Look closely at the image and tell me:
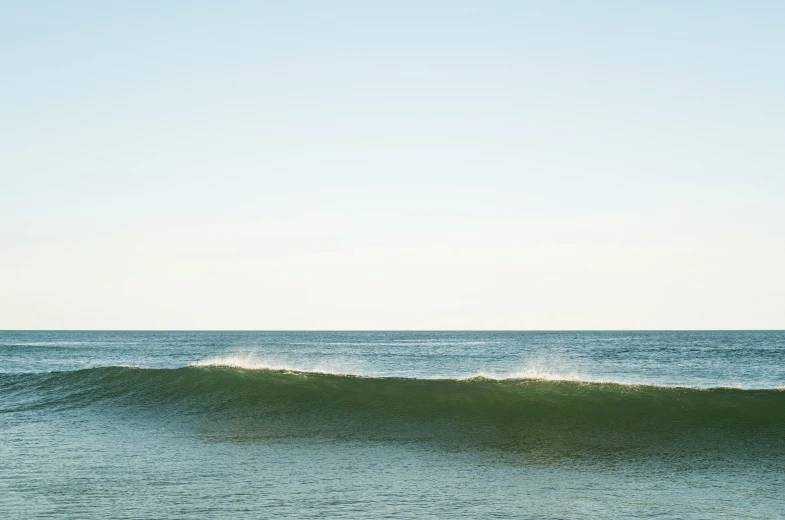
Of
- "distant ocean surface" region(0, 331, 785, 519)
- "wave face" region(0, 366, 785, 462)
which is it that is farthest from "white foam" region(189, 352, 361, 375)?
"wave face" region(0, 366, 785, 462)

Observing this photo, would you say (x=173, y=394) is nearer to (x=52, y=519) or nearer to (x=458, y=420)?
(x=458, y=420)

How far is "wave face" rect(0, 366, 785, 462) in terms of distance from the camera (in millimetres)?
15773

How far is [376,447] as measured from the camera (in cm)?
1521

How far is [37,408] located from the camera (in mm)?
21734

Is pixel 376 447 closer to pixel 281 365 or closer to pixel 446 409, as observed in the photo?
pixel 446 409

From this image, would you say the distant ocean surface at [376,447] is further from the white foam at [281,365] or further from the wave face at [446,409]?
the white foam at [281,365]

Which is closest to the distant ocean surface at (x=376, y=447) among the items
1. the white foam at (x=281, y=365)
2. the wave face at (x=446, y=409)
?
the wave face at (x=446, y=409)

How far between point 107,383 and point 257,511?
17.0 m

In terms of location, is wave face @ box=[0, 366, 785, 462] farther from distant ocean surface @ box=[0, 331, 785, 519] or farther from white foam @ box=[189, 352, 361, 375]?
white foam @ box=[189, 352, 361, 375]

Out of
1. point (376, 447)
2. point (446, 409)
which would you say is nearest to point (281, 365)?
point (446, 409)

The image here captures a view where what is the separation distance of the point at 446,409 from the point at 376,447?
4.27 m

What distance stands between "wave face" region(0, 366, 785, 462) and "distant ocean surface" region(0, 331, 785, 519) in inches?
2.9

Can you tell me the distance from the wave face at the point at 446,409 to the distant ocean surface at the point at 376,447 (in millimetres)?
74

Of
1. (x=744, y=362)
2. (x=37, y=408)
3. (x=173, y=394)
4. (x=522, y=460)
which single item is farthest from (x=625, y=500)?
(x=744, y=362)
